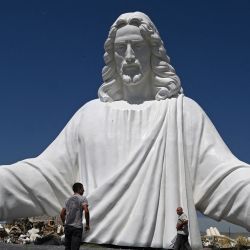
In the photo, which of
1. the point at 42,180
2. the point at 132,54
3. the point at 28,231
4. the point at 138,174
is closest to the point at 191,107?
the point at 132,54

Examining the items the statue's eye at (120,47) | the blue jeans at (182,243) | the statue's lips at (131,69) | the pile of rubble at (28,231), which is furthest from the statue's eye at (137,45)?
the pile of rubble at (28,231)

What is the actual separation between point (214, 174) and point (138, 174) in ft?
3.69

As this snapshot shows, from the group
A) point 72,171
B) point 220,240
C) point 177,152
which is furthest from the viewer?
point 220,240

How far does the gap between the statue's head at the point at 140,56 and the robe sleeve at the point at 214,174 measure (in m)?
0.59

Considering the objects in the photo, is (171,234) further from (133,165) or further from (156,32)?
(156,32)

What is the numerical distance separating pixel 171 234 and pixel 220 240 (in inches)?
290

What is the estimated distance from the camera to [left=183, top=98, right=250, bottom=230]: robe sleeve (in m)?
8.19

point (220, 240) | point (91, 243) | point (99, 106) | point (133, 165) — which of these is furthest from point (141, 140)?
point (220, 240)

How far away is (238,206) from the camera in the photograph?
817cm

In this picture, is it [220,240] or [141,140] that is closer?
[141,140]

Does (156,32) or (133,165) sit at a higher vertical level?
(156,32)

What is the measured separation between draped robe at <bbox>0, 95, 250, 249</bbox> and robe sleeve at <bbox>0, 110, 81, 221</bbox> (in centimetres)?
2

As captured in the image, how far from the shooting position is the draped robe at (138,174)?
8250mm

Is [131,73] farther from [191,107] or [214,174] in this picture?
[214,174]
